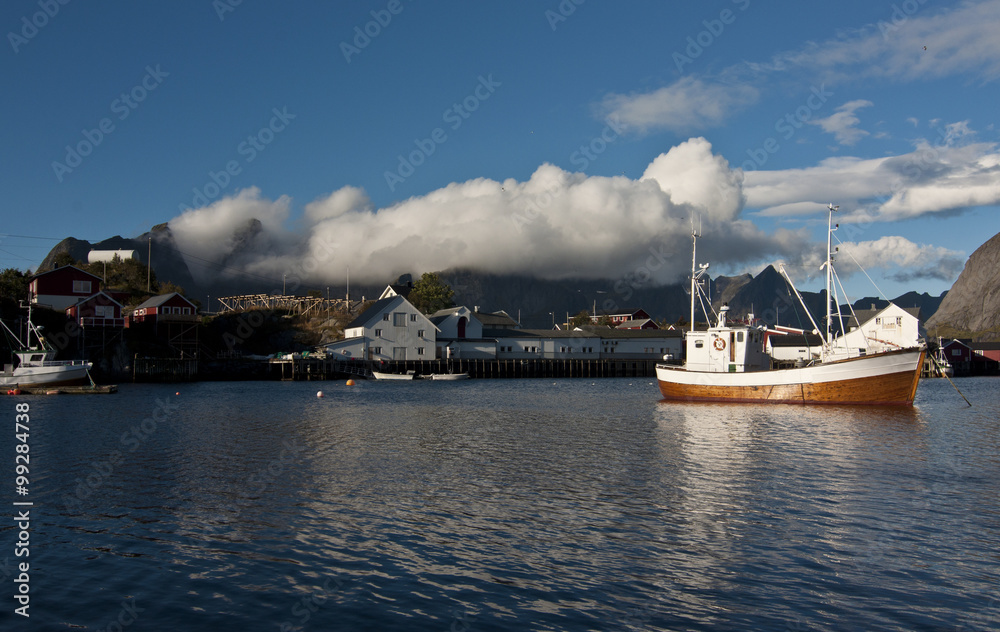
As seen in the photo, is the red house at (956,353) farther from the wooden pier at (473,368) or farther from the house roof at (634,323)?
the wooden pier at (473,368)

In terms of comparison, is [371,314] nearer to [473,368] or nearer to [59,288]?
[473,368]

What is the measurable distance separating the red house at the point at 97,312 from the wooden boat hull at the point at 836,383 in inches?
2411

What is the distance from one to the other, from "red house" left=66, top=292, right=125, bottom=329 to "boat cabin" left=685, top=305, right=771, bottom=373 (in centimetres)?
5940

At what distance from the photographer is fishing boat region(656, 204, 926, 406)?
40.3 metres

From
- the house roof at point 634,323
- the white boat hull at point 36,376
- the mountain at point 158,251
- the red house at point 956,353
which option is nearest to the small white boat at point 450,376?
the white boat hull at point 36,376

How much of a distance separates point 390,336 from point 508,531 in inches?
2890

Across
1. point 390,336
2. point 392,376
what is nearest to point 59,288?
point 390,336

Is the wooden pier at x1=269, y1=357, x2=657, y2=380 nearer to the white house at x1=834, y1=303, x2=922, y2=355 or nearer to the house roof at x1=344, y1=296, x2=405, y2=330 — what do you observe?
the house roof at x1=344, y1=296, x2=405, y2=330

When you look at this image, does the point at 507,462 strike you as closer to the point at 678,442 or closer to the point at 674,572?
the point at 678,442

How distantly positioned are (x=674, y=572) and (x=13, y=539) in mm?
12808

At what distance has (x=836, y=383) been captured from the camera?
135 feet

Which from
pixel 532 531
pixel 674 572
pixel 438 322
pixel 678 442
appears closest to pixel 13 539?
pixel 532 531
